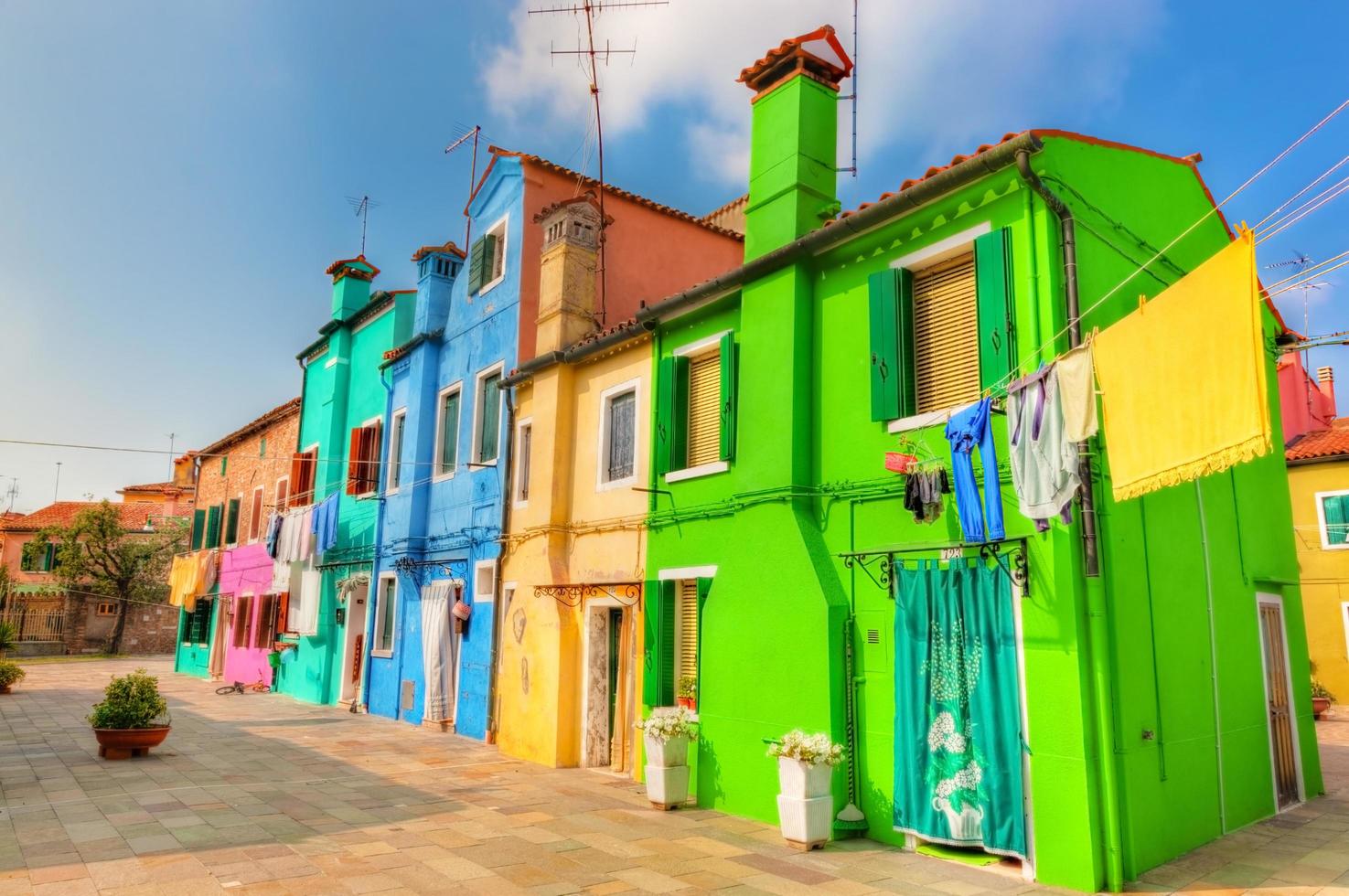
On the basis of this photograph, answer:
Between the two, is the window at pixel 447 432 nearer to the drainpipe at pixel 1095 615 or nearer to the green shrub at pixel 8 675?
the drainpipe at pixel 1095 615

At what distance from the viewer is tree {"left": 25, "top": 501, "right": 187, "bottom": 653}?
126 feet

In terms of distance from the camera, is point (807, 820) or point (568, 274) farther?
point (568, 274)

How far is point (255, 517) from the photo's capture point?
25969mm

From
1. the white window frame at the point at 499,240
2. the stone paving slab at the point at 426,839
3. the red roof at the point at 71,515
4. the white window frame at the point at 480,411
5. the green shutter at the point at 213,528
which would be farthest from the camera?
the red roof at the point at 71,515

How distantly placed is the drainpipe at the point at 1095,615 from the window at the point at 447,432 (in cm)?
1193

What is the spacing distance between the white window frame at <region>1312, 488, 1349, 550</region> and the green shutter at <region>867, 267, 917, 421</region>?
56.7 feet

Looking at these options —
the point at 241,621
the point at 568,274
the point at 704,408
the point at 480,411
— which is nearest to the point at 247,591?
the point at 241,621

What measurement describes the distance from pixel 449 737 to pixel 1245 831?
1121 cm

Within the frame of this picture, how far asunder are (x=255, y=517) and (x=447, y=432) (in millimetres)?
12027

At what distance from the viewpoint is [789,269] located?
953cm

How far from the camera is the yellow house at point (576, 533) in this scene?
11.9 metres

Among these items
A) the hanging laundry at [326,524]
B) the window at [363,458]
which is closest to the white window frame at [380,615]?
the window at [363,458]

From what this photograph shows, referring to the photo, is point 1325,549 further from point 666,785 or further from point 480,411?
point 480,411

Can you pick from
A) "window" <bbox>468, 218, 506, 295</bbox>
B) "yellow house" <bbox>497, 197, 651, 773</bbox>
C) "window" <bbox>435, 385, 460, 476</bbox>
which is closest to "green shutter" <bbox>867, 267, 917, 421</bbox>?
"yellow house" <bbox>497, 197, 651, 773</bbox>
